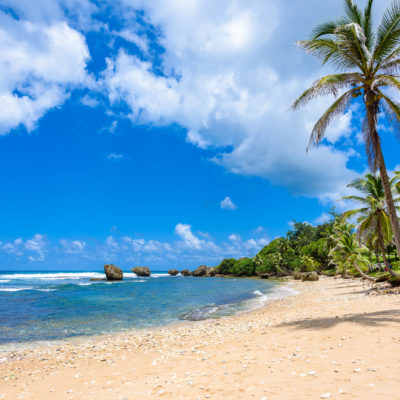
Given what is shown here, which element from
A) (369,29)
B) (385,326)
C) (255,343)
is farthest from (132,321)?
(369,29)

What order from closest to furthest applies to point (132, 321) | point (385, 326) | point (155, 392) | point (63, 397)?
point (155, 392), point (63, 397), point (385, 326), point (132, 321)

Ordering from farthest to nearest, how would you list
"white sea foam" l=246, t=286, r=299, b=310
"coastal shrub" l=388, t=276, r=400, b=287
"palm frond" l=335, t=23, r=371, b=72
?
"white sea foam" l=246, t=286, r=299, b=310, "coastal shrub" l=388, t=276, r=400, b=287, "palm frond" l=335, t=23, r=371, b=72

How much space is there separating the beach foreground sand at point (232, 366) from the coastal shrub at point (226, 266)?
4293 inches

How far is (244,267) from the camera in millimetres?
108500

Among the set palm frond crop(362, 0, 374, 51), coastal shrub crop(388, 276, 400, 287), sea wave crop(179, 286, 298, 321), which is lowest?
sea wave crop(179, 286, 298, 321)

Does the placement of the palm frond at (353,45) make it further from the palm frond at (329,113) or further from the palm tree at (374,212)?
the palm tree at (374,212)

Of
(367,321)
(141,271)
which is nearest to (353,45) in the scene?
(367,321)

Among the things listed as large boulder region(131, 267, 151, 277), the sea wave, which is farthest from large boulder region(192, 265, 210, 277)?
→ the sea wave

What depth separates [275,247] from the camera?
329ft

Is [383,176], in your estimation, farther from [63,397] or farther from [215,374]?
[63,397]

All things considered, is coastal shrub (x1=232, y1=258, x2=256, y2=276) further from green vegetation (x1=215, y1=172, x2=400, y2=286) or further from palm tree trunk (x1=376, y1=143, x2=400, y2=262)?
palm tree trunk (x1=376, y1=143, x2=400, y2=262)

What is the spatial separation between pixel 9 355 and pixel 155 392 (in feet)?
31.1

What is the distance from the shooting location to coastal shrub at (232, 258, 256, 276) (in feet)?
349

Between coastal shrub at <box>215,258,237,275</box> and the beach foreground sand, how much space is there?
109044 mm
